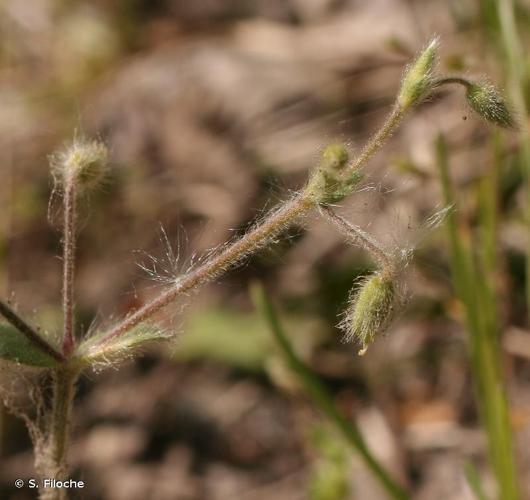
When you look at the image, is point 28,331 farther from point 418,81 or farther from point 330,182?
point 418,81

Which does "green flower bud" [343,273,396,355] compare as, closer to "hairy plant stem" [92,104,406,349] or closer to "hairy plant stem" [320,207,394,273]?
"hairy plant stem" [320,207,394,273]

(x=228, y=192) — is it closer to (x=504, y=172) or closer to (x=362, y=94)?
(x=362, y=94)

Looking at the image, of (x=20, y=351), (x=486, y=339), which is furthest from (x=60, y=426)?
(x=486, y=339)

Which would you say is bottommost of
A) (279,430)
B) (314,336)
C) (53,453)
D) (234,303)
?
(53,453)

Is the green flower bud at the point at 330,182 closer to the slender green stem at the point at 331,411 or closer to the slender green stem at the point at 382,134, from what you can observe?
the slender green stem at the point at 382,134

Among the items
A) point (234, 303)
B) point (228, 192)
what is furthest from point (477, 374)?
point (228, 192)

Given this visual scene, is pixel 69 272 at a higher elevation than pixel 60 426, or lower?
higher

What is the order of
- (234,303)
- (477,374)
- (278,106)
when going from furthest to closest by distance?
(278,106) → (234,303) → (477,374)
